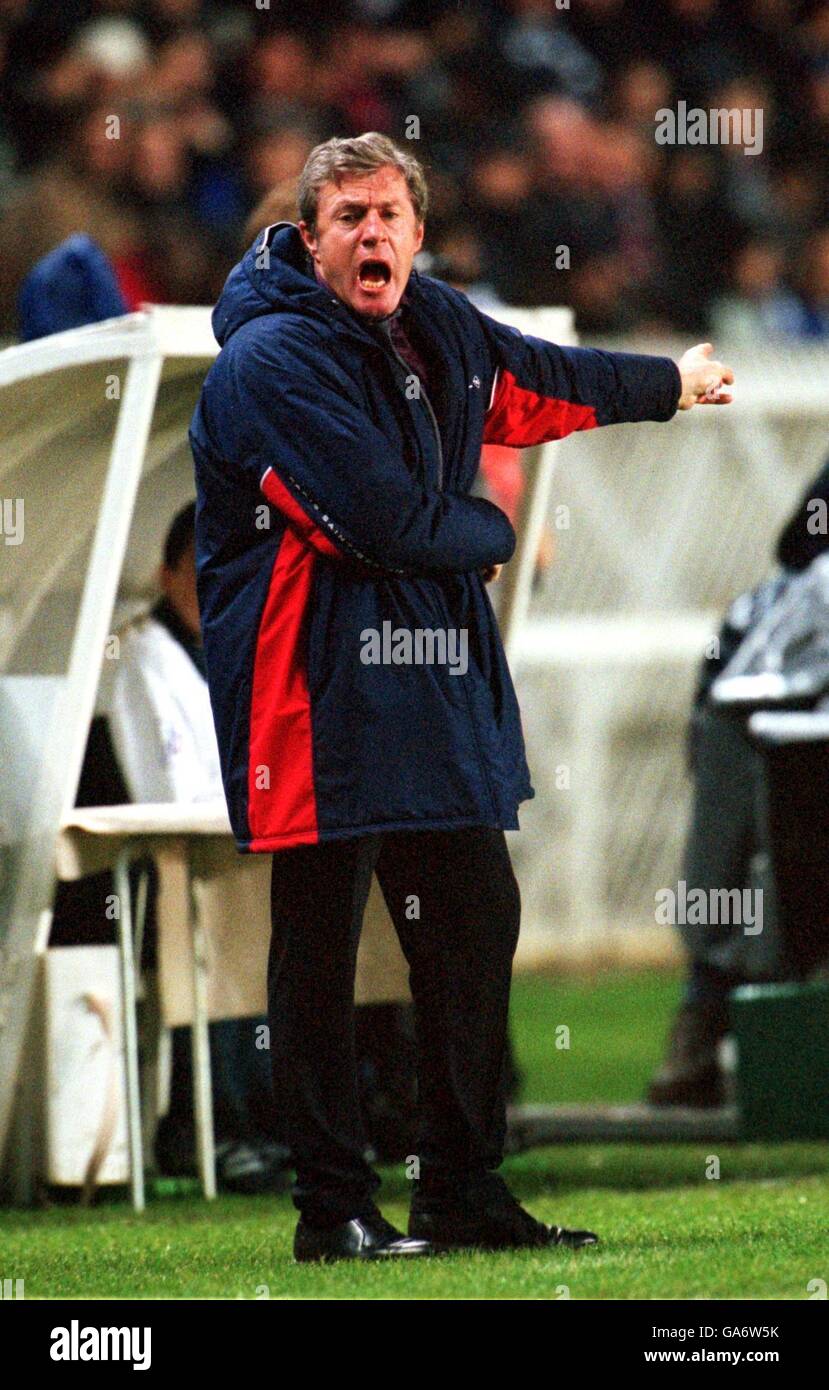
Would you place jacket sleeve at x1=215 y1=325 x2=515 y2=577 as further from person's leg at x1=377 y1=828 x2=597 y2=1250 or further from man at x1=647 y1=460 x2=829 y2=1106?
man at x1=647 y1=460 x2=829 y2=1106

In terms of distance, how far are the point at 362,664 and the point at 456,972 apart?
21.6 inches

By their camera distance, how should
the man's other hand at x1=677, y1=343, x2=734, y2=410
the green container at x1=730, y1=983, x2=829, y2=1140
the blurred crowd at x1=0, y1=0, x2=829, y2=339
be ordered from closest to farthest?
1. the man's other hand at x1=677, y1=343, x2=734, y2=410
2. the green container at x1=730, y1=983, x2=829, y2=1140
3. the blurred crowd at x1=0, y1=0, x2=829, y2=339

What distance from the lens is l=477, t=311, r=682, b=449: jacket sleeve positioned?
449 centimetres

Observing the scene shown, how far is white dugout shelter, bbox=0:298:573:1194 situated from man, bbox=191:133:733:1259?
1154 millimetres

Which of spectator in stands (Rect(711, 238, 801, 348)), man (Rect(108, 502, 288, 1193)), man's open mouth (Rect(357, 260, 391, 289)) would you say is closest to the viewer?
man's open mouth (Rect(357, 260, 391, 289))

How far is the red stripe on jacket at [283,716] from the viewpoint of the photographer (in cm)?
417

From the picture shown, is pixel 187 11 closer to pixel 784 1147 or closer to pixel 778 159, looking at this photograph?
Answer: pixel 778 159

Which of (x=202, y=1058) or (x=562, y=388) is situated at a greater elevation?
(x=562, y=388)

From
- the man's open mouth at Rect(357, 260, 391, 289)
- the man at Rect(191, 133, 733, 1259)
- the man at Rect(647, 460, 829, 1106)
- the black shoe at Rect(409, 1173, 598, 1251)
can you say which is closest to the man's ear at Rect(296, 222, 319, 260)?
the man at Rect(191, 133, 733, 1259)

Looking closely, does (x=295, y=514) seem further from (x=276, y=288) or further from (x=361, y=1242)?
(x=361, y=1242)

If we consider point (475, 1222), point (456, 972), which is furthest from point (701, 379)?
point (475, 1222)

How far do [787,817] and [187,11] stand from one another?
6306 mm

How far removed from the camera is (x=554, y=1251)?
4375 millimetres
